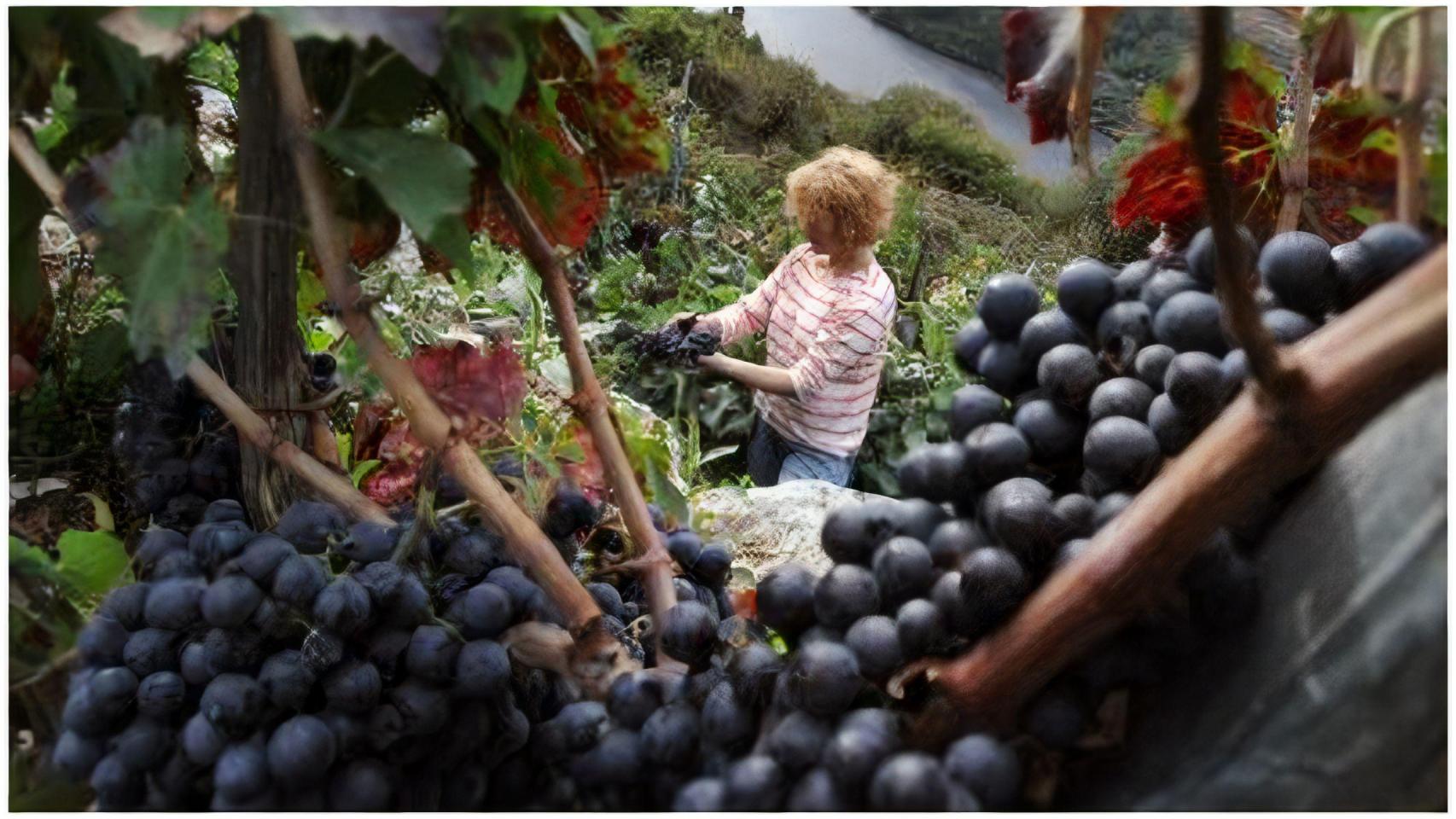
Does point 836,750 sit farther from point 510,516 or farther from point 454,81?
point 454,81

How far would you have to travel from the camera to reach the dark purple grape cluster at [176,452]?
29.2 inches

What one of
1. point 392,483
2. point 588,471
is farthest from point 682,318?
point 392,483

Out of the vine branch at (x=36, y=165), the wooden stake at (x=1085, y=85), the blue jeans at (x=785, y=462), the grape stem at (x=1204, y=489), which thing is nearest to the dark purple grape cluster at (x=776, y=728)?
the grape stem at (x=1204, y=489)

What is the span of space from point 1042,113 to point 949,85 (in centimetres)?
7

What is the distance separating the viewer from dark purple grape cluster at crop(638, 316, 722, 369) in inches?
29.0

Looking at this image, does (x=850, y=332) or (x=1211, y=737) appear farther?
(x=850, y=332)

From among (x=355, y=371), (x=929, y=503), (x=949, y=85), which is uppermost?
(x=949, y=85)

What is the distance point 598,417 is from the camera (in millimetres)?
667

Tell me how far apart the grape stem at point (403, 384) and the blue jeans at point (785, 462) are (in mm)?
191

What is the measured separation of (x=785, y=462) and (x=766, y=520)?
0.05m

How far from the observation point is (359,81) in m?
0.56

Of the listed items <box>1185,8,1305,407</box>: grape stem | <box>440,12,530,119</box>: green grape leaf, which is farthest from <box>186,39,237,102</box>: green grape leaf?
<box>1185,8,1305,407</box>: grape stem

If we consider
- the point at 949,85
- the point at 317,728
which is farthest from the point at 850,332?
the point at 317,728

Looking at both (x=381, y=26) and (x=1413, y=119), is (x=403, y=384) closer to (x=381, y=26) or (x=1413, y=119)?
(x=381, y=26)
